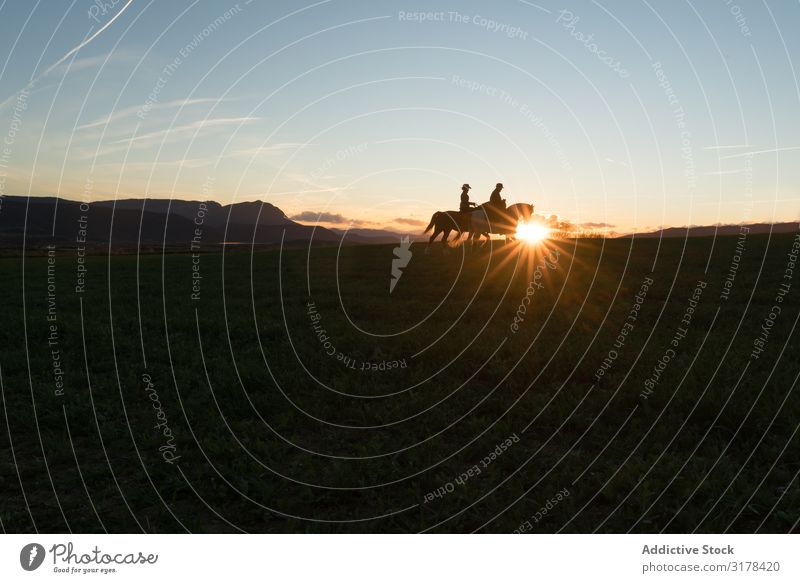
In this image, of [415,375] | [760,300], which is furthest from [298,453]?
[760,300]

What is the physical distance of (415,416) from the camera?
32.1 feet

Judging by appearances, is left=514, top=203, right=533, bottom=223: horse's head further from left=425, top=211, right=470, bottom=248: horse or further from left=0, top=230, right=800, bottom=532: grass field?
left=0, top=230, right=800, bottom=532: grass field

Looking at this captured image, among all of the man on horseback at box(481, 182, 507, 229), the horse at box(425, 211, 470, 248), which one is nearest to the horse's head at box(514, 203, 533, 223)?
the man on horseback at box(481, 182, 507, 229)

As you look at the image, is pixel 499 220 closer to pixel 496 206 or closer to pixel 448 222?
pixel 496 206

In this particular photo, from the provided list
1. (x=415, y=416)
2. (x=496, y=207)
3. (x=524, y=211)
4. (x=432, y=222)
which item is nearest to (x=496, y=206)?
(x=496, y=207)

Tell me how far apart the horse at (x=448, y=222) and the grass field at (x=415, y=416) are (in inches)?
450

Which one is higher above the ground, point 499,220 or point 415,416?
point 499,220

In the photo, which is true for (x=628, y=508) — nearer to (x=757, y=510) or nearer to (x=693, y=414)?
(x=757, y=510)

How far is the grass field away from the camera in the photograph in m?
7.21

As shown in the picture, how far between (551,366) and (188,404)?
6759 millimetres

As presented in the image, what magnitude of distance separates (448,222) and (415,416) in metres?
22.3

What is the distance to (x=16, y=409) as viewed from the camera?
36.1ft

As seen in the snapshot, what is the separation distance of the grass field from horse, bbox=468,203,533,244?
11.6m
